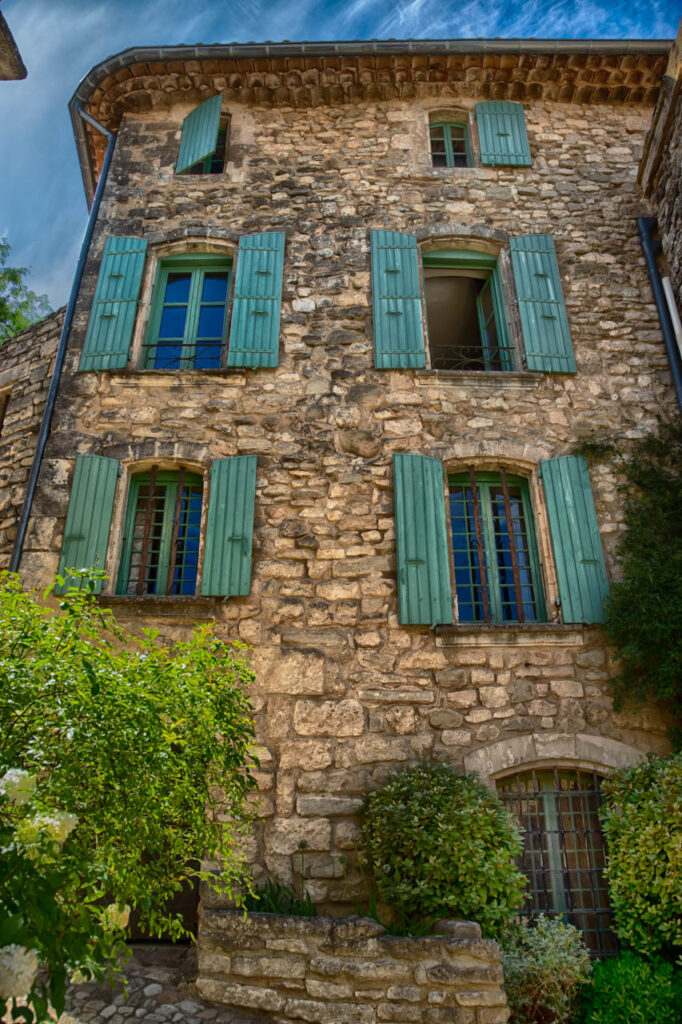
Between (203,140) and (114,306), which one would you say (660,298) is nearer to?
(203,140)

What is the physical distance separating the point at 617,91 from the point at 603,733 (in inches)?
305

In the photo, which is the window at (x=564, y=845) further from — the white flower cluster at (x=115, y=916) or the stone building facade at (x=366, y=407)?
the white flower cluster at (x=115, y=916)

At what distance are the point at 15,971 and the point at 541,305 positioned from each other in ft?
23.1

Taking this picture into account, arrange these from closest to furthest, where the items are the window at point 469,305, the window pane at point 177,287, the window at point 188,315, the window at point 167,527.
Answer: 1. the window at point 167,527
2. the window at point 188,315
3. the window at point 469,305
4. the window pane at point 177,287

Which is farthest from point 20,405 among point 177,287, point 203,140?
point 203,140

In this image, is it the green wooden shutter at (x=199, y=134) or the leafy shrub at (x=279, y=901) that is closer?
the leafy shrub at (x=279, y=901)

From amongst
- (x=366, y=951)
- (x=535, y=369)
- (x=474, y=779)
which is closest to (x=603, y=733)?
(x=474, y=779)

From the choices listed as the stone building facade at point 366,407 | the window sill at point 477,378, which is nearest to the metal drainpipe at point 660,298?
A: the stone building facade at point 366,407

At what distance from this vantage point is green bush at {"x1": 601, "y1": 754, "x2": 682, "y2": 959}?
4.49 m

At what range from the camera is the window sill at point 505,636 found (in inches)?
229

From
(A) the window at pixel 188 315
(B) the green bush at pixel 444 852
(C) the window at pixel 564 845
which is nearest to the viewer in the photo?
(B) the green bush at pixel 444 852

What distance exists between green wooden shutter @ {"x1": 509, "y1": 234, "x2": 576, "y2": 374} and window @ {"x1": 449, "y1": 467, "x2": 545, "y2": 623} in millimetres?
1327

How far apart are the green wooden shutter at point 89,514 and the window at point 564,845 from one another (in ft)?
13.0

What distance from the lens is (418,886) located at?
4445mm
